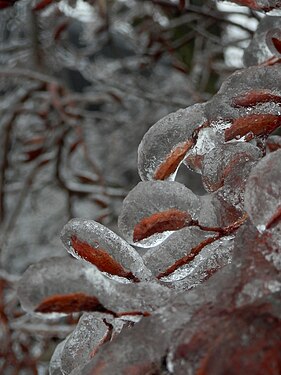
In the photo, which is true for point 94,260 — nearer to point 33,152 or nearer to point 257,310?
point 257,310

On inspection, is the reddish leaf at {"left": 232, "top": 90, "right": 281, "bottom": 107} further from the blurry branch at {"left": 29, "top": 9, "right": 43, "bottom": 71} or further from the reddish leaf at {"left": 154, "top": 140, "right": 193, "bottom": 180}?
the blurry branch at {"left": 29, "top": 9, "right": 43, "bottom": 71}

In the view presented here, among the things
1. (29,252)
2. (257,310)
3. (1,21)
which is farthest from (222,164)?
(29,252)

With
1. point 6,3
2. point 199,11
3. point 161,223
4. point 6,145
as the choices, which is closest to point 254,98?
point 161,223

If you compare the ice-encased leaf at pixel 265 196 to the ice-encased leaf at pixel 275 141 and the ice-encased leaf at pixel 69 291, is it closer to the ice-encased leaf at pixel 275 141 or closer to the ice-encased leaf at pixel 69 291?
the ice-encased leaf at pixel 69 291

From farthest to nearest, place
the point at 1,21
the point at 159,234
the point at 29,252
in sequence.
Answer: the point at 29,252 → the point at 1,21 → the point at 159,234

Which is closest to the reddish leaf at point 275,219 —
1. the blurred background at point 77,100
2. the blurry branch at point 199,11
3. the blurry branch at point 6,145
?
the blurred background at point 77,100

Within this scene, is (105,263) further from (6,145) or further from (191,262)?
(6,145)
